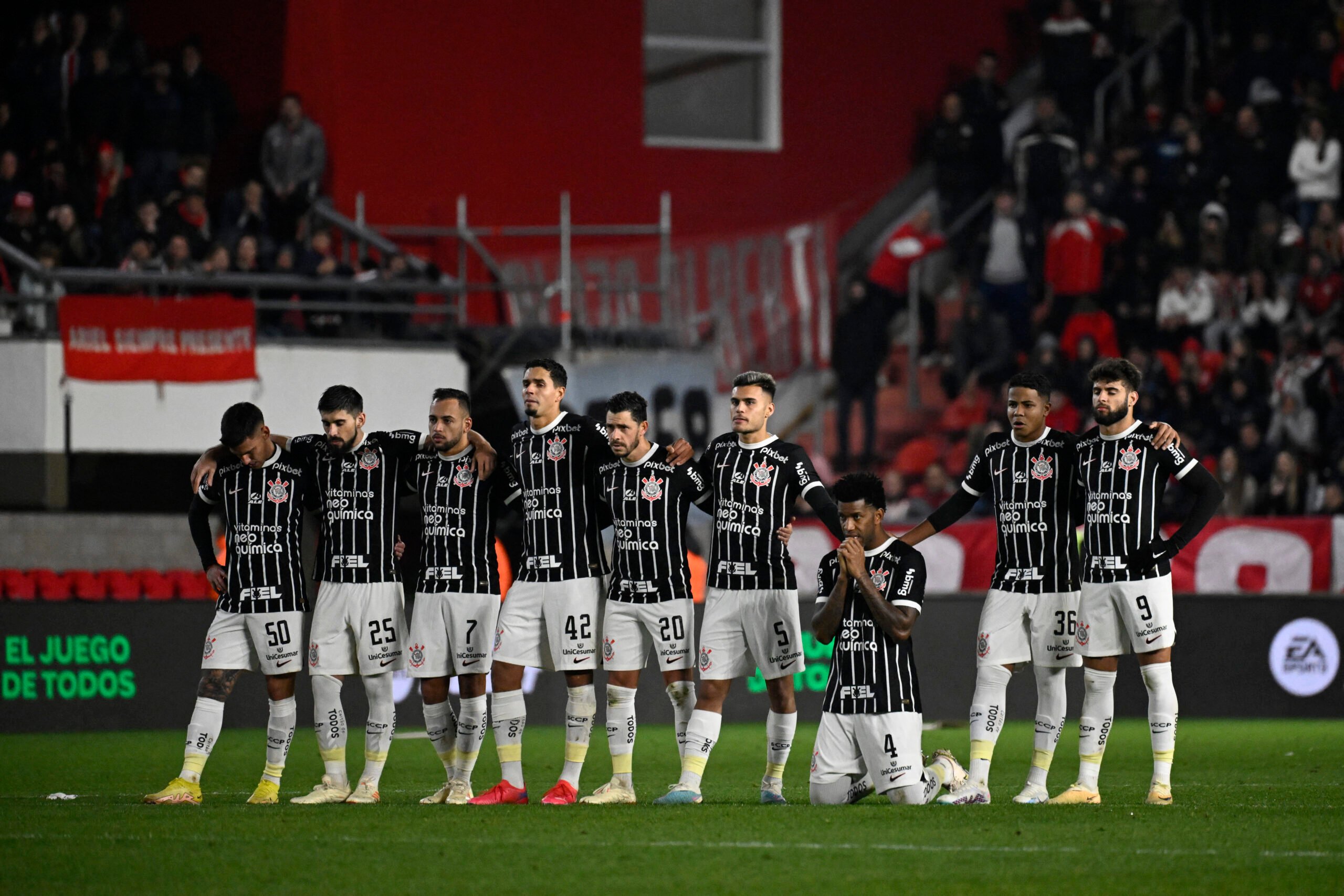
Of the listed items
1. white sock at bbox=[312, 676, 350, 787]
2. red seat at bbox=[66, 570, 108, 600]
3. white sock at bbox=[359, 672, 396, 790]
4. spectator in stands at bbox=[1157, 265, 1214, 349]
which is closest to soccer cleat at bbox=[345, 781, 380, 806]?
white sock at bbox=[359, 672, 396, 790]

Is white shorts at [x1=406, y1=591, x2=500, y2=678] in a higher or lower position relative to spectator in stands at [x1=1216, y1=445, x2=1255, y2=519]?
lower

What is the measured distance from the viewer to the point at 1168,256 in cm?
2284

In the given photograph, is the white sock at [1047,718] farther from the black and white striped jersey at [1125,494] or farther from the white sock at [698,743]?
the white sock at [698,743]

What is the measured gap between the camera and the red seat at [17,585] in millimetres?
16172

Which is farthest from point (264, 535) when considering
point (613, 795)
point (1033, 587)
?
point (1033, 587)

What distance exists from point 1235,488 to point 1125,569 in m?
10.8

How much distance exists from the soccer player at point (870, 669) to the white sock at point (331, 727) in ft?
8.19

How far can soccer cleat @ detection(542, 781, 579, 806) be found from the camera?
10086 millimetres

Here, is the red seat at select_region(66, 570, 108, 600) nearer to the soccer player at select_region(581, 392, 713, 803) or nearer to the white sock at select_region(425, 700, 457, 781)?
the white sock at select_region(425, 700, 457, 781)

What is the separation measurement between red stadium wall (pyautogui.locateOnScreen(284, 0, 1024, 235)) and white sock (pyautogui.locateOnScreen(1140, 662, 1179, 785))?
14098 mm

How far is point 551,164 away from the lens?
23.7m

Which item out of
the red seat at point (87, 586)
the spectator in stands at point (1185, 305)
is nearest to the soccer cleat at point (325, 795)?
the red seat at point (87, 586)

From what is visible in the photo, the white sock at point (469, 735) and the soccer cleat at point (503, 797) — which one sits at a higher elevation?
the white sock at point (469, 735)

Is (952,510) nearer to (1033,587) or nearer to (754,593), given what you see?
(1033,587)
